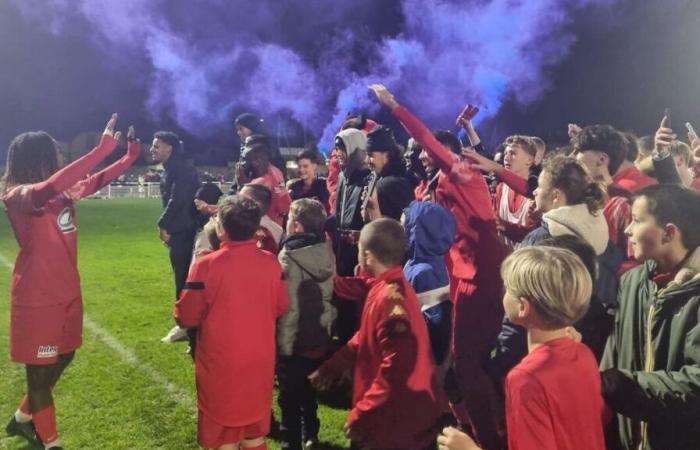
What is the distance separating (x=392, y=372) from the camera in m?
2.86

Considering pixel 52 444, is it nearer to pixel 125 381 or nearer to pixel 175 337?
pixel 125 381

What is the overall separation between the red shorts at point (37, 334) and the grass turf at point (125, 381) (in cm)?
81

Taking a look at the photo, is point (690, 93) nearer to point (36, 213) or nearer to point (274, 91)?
point (274, 91)

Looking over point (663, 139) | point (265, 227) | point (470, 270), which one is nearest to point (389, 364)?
point (470, 270)

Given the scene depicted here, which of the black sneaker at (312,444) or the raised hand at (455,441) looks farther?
the black sneaker at (312,444)

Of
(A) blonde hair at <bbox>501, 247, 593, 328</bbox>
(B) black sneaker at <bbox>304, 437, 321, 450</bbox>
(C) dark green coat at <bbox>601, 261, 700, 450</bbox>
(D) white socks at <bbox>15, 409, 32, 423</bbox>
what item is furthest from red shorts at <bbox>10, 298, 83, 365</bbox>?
(C) dark green coat at <bbox>601, 261, 700, 450</bbox>

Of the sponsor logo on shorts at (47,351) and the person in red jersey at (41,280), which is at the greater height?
the person in red jersey at (41,280)

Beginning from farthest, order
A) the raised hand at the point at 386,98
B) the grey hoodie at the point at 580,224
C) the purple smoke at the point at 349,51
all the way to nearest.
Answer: the purple smoke at the point at 349,51
the raised hand at the point at 386,98
the grey hoodie at the point at 580,224

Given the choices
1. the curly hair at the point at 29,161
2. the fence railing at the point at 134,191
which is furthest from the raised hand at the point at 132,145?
the fence railing at the point at 134,191

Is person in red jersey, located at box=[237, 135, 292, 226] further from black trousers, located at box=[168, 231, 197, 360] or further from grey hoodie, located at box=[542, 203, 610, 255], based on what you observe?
grey hoodie, located at box=[542, 203, 610, 255]

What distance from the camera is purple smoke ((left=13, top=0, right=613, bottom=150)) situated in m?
26.6

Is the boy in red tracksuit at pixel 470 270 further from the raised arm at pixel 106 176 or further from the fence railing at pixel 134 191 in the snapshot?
the fence railing at pixel 134 191

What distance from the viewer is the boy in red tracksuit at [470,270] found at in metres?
4.20

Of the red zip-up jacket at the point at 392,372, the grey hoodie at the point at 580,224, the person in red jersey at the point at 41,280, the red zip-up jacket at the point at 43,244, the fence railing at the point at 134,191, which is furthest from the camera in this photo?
the fence railing at the point at 134,191
